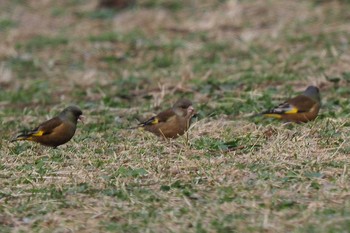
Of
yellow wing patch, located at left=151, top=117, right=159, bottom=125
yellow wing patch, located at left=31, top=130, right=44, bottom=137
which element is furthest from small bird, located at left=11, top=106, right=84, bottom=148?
yellow wing patch, located at left=151, top=117, right=159, bottom=125

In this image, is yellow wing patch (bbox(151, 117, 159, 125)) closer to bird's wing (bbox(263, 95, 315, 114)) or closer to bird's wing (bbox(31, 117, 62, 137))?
bird's wing (bbox(31, 117, 62, 137))

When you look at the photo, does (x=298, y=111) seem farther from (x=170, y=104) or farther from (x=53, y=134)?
(x=53, y=134)

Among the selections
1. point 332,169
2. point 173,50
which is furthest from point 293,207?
point 173,50

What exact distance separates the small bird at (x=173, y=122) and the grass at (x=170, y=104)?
0.12m

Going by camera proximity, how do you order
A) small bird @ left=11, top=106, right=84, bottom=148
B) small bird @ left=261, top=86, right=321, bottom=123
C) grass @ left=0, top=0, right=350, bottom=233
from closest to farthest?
grass @ left=0, top=0, right=350, bottom=233 < small bird @ left=11, top=106, right=84, bottom=148 < small bird @ left=261, top=86, right=321, bottom=123

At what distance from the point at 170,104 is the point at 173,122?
2353mm

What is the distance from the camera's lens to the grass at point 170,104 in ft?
22.9

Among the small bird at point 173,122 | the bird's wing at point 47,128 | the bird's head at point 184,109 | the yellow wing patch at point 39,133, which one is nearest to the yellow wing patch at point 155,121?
the small bird at point 173,122

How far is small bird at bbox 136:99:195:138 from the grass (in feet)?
0.41

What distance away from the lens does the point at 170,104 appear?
38.9 feet

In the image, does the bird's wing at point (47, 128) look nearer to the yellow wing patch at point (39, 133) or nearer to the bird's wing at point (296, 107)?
the yellow wing patch at point (39, 133)

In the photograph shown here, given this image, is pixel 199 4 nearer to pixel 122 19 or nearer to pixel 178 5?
pixel 178 5

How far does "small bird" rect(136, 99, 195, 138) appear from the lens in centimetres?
948

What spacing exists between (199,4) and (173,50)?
10.6ft
